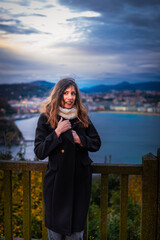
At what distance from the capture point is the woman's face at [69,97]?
1899mm

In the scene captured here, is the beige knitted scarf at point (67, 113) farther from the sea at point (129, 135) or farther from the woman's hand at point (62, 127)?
the sea at point (129, 135)

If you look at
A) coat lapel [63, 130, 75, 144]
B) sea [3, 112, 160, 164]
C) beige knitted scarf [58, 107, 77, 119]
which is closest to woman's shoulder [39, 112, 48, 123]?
beige knitted scarf [58, 107, 77, 119]

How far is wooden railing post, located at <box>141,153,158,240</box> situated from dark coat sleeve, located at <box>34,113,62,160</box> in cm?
80

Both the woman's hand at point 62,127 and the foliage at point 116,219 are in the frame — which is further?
the foliage at point 116,219

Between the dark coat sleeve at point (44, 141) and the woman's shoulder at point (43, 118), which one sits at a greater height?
the woman's shoulder at point (43, 118)

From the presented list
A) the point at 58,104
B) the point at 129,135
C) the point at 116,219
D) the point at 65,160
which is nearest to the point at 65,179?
the point at 65,160

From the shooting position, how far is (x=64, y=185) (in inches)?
69.9

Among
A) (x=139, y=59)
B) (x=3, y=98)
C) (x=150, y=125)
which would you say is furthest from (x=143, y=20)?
(x=139, y=59)

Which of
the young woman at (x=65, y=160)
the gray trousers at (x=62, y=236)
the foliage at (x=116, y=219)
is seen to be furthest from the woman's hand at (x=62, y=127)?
the foliage at (x=116, y=219)

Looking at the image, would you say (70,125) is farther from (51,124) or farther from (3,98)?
(3,98)

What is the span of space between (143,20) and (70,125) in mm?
15260

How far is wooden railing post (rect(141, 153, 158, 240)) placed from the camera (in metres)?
1.83

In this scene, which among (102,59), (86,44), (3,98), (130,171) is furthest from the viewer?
(102,59)

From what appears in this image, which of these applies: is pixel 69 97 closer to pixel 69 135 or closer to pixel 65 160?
pixel 69 135
